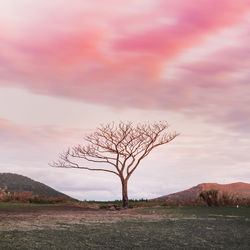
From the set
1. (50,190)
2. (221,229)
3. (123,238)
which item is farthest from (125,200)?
(123,238)

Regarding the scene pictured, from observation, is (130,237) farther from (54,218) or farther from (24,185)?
(24,185)

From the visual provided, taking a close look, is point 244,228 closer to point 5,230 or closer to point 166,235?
point 166,235

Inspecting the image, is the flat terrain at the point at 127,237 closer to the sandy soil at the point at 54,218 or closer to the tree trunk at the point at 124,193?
the sandy soil at the point at 54,218

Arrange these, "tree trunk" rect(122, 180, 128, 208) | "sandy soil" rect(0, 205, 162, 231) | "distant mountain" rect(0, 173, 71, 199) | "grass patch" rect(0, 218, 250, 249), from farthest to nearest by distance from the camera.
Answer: "distant mountain" rect(0, 173, 71, 199) → "tree trunk" rect(122, 180, 128, 208) → "sandy soil" rect(0, 205, 162, 231) → "grass patch" rect(0, 218, 250, 249)

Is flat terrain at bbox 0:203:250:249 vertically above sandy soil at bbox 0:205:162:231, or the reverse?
sandy soil at bbox 0:205:162:231

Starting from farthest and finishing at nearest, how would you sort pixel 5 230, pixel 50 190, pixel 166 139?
1. pixel 50 190
2. pixel 166 139
3. pixel 5 230

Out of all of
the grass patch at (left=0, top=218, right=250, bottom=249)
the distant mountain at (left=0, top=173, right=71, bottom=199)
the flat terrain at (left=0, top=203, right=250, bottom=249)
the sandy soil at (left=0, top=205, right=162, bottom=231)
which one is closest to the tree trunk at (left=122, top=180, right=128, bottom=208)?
the sandy soil at (left=0, top=205, right=162, bottom=231)

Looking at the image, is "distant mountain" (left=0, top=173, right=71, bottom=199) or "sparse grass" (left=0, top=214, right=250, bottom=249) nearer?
"sparse grass" (left=0, top=214, right=250, bottom=249)

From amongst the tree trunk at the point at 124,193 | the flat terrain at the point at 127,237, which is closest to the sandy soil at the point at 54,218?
the flat terrain at the point at 127,237

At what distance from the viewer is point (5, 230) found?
7.95 meters

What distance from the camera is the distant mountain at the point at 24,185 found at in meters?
30.9

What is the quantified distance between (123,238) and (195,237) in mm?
1404

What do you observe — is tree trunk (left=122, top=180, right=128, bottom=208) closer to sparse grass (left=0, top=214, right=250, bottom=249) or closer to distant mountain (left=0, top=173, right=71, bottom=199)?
distant mountain (left=0, top=173, right=71, bottom=199)

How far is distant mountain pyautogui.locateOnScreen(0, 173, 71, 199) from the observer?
101 ft
